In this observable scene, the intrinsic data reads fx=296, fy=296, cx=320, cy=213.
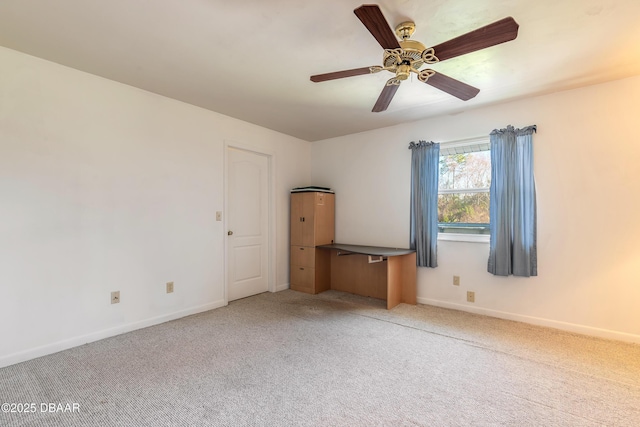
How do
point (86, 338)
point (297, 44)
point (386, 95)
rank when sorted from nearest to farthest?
point (297, 44) → point (386, 95) → point (86, 338)

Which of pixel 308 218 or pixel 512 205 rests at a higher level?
pixel 512 205

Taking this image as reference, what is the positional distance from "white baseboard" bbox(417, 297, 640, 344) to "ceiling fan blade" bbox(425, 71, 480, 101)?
2446mm

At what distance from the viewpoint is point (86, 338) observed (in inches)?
105

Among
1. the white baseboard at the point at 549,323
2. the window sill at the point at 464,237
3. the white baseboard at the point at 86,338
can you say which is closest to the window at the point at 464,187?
the window sill at the point at 464,237

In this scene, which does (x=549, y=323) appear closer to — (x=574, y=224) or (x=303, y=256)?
(x=574, y=224)

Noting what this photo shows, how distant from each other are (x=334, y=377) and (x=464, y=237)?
2407mm

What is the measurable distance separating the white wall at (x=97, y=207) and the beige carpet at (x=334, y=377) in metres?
0.29

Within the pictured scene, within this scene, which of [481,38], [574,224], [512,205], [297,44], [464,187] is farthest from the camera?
[464,187]

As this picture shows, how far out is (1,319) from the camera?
7.50ft

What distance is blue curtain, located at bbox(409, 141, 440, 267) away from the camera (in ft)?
12.3

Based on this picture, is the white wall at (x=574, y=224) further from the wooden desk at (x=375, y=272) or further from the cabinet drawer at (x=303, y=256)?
the cabinet drawer at (x=303, y=256)

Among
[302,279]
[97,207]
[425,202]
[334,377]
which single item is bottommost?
[334,377]

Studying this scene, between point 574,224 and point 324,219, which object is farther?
point 324,219

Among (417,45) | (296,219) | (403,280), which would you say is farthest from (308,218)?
(417,45)
